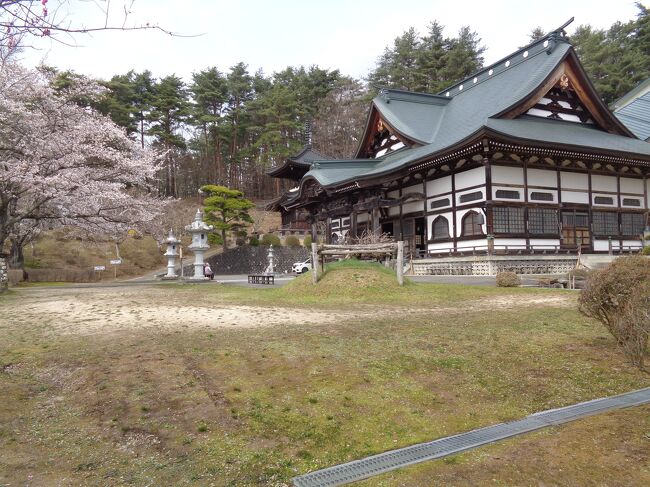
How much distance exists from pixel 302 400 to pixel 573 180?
22.1m

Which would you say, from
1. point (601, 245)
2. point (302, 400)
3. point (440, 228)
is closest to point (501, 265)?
point (440, 228)

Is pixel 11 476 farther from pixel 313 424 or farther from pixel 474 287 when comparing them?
pixel 474 287

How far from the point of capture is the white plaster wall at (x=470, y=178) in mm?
19516

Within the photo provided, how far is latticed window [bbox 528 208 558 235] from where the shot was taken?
20062 millimetres

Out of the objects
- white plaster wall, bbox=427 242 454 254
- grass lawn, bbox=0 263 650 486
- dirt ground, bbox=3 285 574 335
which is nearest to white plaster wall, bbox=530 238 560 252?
white plaster wall, bbox=427 242 454 254

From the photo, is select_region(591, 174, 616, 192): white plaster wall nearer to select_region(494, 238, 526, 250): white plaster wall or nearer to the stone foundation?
the stone foundation

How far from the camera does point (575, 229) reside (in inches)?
833

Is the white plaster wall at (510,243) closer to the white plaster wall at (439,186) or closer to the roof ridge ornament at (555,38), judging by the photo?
the white plaster wall at (439,186)

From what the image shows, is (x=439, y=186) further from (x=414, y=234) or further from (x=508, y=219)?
(x=508, y=219)

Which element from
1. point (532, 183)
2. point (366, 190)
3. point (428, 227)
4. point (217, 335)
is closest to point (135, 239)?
point (366, 190)

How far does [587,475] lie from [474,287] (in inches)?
452

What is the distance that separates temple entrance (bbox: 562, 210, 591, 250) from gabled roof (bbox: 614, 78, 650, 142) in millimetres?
10206

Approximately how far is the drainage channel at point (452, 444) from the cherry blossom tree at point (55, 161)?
1798cm

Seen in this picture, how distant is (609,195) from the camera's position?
2223cm
